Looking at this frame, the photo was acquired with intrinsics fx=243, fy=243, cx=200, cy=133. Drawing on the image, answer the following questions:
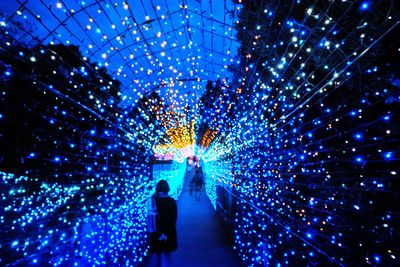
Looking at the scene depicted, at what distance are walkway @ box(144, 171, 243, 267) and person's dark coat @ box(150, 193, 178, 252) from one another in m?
1.15

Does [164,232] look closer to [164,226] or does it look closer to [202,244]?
[164,226]

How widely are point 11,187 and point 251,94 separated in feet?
14.6

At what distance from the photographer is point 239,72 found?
5473 millimetres

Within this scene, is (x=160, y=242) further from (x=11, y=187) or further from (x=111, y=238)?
(x=11, y=187)

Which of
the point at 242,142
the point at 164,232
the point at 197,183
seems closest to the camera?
the point at 164,232

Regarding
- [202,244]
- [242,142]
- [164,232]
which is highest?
[242,142]

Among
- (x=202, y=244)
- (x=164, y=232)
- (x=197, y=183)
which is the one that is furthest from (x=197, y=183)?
(x=164, y=232)

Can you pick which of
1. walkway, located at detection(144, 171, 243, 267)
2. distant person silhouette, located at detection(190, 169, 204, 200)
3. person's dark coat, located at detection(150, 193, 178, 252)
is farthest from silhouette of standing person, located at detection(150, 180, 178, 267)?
distant person silhouette, located at detection(190, 169, 204, 200)

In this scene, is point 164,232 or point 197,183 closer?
point 164,232

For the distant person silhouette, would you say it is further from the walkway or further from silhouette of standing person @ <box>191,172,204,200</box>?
the walkway

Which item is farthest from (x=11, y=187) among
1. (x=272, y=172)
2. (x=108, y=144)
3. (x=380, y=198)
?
(x=380, y=198)

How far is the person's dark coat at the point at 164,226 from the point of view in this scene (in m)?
3.75

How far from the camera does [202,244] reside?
5.79 m

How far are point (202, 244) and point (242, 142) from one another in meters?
2.61
